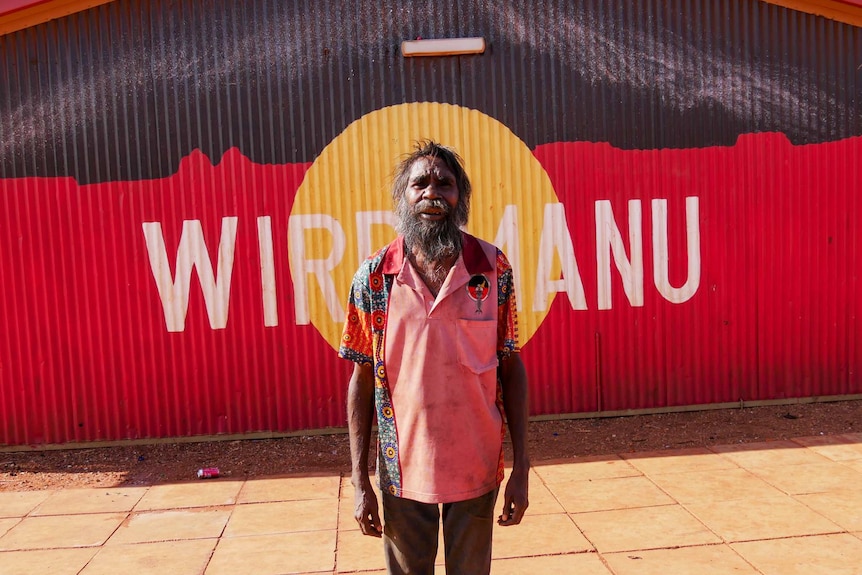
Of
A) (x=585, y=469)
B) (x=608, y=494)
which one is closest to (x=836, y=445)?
(x=585, y=469)

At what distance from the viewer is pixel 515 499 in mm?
2699

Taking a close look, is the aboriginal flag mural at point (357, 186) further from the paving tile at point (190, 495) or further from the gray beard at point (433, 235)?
the gray beard at point (433, 235)

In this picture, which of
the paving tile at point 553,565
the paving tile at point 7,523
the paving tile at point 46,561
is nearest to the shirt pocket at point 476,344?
the paving tile at point 553,565

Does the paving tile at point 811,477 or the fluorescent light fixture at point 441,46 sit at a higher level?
the fluorescent light fixture at point 441,46

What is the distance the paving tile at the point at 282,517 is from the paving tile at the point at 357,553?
26 cm

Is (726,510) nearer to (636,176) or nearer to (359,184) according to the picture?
(636,176)

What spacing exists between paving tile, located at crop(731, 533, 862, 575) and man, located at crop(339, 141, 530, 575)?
200 cm

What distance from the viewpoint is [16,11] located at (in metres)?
6.30

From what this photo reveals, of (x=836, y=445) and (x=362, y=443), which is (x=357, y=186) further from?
(x=836, y=445)

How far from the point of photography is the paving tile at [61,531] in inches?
183

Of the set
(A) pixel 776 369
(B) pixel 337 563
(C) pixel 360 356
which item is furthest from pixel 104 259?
(A) pixel 776 369

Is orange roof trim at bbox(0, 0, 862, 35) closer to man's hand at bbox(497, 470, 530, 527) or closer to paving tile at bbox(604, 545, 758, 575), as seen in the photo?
paving tile at bbox(604, 545, 758, 575)

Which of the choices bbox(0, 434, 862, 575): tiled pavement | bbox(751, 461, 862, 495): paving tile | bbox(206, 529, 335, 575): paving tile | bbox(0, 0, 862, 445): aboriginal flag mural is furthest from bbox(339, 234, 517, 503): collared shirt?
bbox(0, 0, 862, 445): aboriginal flag mural

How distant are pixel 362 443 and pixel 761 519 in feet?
9.80
